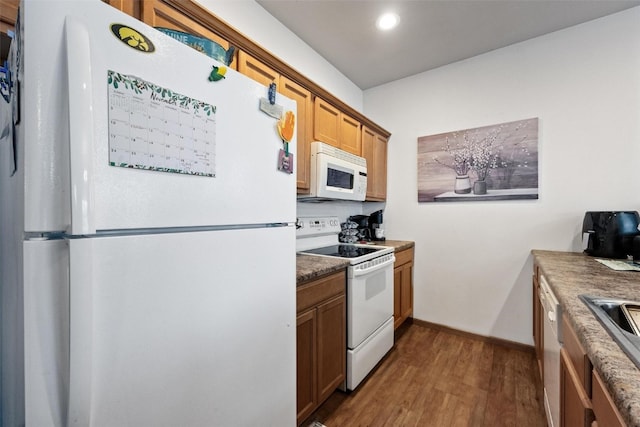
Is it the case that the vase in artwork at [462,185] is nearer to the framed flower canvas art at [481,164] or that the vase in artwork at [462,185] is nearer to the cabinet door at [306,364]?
the framed flower canvas art at [481,164]

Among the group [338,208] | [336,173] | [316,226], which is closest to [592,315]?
[336,173]

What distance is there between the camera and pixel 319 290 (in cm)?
152

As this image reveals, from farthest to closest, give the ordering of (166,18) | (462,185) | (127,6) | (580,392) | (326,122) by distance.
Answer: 1. (462,185)
2. (326,122)
3. (166,18)
4. (127,6)
5. (580,392)

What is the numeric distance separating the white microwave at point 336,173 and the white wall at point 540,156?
74 cm

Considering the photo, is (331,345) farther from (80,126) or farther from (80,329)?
(80,126)

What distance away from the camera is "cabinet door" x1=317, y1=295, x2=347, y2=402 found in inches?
60.7

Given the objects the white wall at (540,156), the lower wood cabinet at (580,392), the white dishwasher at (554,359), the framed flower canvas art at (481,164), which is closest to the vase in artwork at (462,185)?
the framed flower canvas art at (481,164)

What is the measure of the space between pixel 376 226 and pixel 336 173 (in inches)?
43.0

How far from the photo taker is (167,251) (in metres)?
0.70

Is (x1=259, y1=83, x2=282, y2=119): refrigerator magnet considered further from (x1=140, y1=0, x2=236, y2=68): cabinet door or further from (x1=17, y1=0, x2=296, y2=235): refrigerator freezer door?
(x1=140, y1=0, x2=236, y2=68): cabinet door

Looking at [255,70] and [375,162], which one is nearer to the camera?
[255,70]

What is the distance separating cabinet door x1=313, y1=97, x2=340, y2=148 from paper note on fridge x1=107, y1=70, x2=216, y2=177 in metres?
1.33

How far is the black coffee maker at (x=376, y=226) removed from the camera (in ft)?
9.61

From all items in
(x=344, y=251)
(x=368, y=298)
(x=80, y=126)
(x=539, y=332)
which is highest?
(x=80, y=126)
